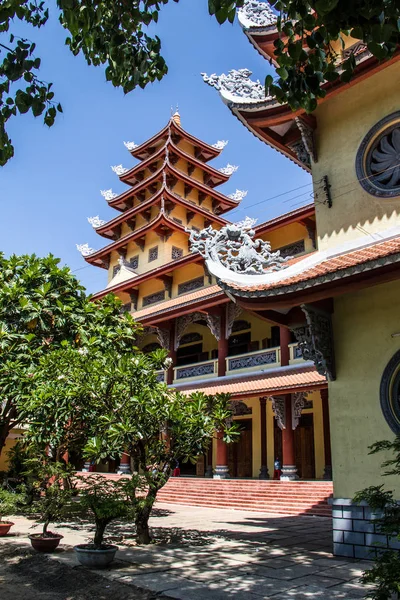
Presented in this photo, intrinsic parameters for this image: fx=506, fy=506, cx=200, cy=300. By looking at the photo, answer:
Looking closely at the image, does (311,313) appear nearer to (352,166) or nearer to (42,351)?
(352,166)

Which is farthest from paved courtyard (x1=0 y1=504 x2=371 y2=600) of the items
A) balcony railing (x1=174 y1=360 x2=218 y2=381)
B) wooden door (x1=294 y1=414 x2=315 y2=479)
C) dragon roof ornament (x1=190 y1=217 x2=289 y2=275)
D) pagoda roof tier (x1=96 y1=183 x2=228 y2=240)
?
pagoda roof tier (x1=96 y1=183 x2=228 y2=240)

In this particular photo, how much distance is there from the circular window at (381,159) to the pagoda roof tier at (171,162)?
2253 cm

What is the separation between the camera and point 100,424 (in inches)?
299

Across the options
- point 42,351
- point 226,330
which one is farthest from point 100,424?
point 226,330

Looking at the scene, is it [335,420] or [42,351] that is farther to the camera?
[42,351]

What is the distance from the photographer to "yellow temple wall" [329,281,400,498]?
22.5ft

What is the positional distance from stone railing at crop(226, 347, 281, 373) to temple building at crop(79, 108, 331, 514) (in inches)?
1.4

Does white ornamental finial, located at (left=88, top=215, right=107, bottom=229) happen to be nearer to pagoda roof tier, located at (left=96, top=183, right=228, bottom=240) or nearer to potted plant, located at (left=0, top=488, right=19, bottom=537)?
pagoda roof tier, located at (left=96, top=183, right=228, bottom=240)

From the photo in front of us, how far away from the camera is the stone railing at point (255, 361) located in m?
16.7

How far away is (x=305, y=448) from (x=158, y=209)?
16.0 metres

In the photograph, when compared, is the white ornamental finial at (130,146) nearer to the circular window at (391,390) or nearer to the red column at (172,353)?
the red column at (172,353)

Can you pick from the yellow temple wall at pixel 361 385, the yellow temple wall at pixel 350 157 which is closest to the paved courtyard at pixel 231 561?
the yellow temple wall at pixel 361 385

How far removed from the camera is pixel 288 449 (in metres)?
15.3

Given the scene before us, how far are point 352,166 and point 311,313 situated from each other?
2.62 metres
